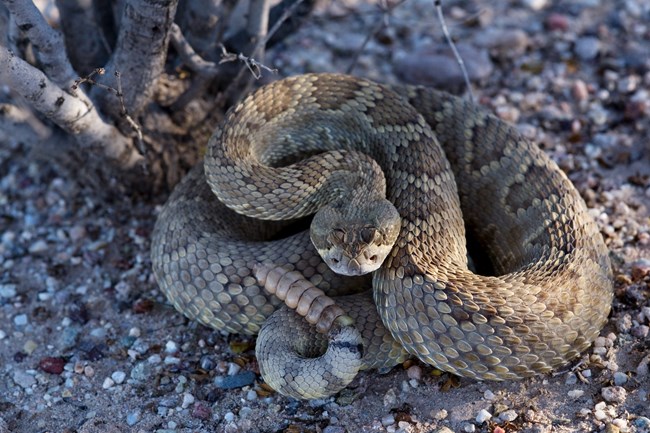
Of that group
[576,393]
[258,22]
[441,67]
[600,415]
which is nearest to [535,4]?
[441,67]

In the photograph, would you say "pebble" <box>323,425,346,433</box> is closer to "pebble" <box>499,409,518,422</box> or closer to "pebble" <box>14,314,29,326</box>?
"pebble" <box>499,409,518,422</box>

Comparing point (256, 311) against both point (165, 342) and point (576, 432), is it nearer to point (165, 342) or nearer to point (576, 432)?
point (165, 342)

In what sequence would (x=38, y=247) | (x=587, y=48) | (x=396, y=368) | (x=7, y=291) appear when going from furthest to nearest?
(x=587, y=48)
(x=38, y=247)
(x=7, y=291)
(x=396, y=368)

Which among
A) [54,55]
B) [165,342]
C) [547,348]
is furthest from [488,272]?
[54,55]

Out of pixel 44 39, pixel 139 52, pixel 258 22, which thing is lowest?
pixel 258 22

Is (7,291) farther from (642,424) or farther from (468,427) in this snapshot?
(642,424)

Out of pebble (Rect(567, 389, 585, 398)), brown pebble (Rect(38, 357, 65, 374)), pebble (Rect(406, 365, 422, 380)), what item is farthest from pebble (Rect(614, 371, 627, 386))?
brown pebble (Rect(38, 357, 65, 374))
